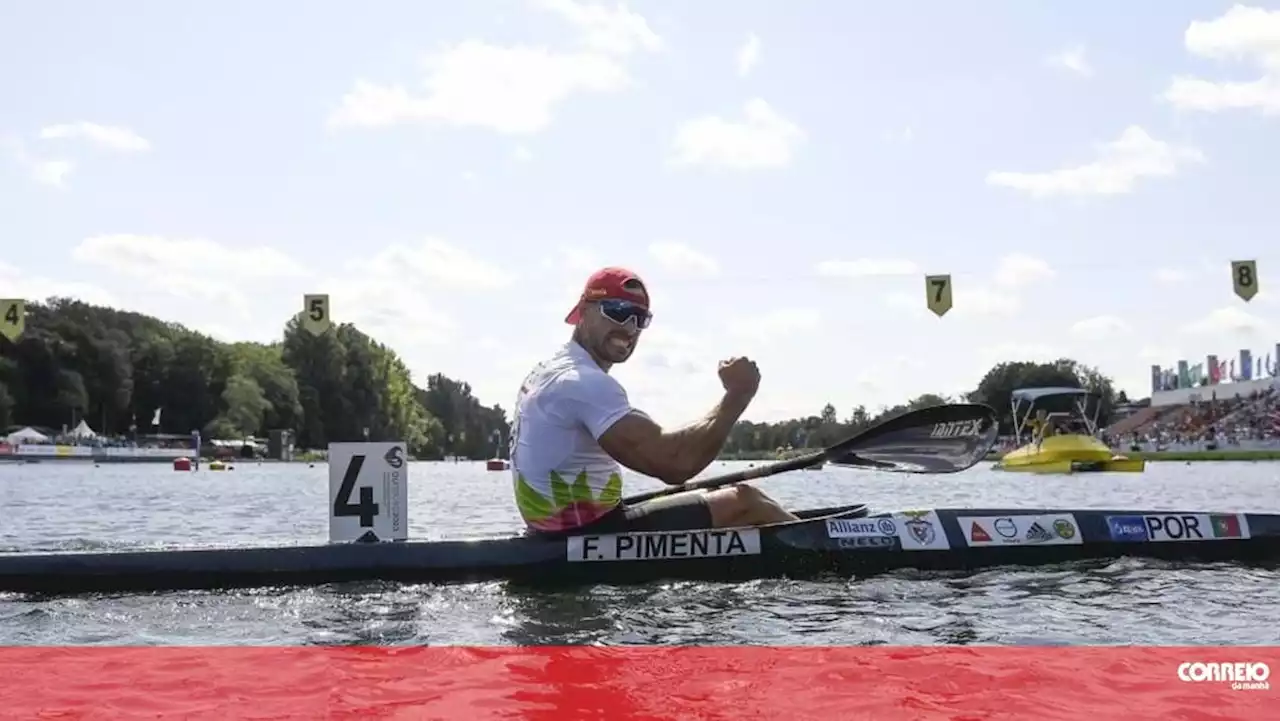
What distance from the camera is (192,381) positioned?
99.9 m

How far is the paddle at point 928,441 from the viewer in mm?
9070

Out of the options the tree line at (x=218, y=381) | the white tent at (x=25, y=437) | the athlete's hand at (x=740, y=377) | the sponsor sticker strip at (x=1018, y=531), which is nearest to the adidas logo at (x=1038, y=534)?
the sponsor sticker strip at (x=1018, y=531)

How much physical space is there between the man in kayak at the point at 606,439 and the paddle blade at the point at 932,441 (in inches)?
56.6

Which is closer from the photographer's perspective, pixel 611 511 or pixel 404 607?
pixel 404 607

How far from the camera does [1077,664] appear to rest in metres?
4.84

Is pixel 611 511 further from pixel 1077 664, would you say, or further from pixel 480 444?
pixel 480 444

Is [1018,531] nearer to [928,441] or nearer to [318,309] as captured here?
[928,441]

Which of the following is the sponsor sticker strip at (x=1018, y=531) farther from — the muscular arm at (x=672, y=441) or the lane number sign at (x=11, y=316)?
the lane number sign at (x=11, y=316)

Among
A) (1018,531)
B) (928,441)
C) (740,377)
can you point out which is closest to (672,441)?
(740,377)

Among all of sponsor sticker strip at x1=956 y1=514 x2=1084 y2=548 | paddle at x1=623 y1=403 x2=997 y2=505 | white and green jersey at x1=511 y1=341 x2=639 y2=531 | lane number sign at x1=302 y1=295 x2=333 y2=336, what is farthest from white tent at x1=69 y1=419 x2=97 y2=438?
sponsor sticker strip at x1=956 y1=514 x2=1084 y2=548

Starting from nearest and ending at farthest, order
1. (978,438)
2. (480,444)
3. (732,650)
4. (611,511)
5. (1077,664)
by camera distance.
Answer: (1077,664)
(732,650)
(611,511)
(978,438)
(480,444)

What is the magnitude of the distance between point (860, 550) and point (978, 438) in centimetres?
198

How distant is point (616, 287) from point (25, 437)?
272 feet

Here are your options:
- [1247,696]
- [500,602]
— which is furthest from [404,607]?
[1247,696]
